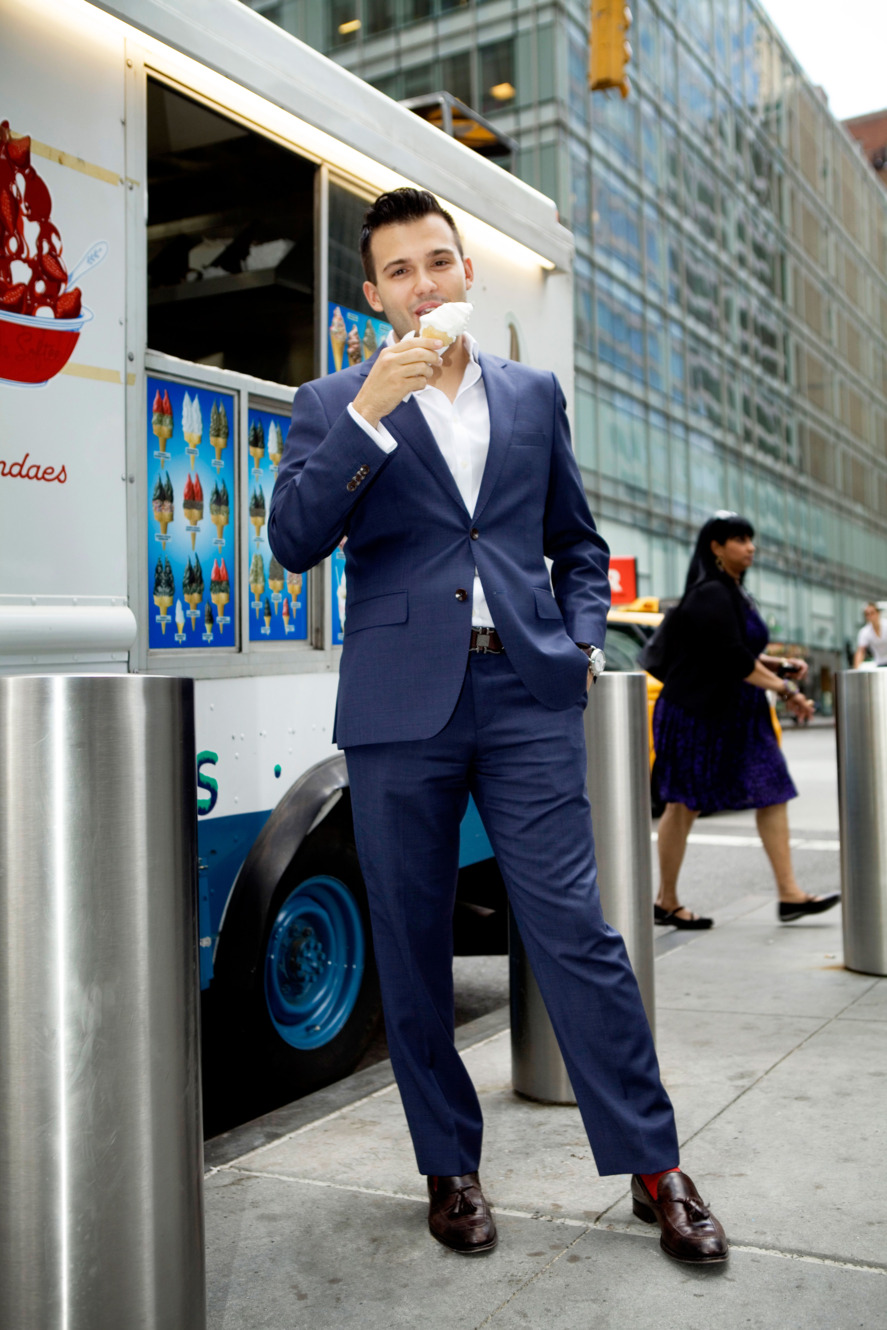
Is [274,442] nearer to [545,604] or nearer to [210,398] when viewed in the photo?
[210,398]

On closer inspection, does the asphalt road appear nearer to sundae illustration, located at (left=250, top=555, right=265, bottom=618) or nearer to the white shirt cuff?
sundae illustration, located at (left=250, top=555, right=265, bottom=618)

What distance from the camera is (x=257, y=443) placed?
12.2ft

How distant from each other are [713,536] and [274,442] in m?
2.85

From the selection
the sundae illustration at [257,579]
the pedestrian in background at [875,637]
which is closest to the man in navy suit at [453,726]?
the sundae illustration at [257,579]

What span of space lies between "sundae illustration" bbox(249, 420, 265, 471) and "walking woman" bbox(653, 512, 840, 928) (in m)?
2.84

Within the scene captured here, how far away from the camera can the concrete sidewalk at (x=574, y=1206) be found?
242cm

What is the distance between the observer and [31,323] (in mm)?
2918

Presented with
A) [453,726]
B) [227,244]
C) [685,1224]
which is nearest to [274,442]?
[227,244]

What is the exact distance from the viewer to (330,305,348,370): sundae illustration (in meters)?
3.99

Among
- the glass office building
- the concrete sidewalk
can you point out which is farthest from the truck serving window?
the glass office building

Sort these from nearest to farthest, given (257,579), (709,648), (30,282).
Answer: (30,282), (257,579), (709,648)

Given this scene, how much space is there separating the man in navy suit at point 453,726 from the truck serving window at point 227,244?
0.82 m

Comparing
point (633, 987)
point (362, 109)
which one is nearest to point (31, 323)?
point (362, 109)

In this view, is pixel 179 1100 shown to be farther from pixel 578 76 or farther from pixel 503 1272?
pixel 578 76
